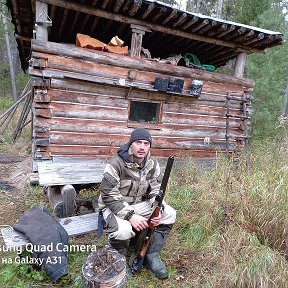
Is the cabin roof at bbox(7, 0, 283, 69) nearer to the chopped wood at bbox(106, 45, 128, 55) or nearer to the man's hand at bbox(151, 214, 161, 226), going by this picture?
the chopped wood at bbox(106, 45, 128, 55)

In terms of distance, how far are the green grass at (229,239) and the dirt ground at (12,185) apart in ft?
5.13

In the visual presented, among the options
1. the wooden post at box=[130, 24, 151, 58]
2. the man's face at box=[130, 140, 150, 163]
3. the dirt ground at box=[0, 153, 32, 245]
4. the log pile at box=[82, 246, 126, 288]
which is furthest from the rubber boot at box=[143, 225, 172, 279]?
the wooden post at box=[130, 24, 151, 58]

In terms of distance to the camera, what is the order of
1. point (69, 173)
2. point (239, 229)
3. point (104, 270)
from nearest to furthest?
point (104, 270) < point (239, 229) < point (69, 173)

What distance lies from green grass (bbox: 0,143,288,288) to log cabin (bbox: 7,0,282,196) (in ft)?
5.70

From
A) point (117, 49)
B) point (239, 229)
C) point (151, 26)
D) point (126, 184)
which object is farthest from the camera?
point (117, 49)

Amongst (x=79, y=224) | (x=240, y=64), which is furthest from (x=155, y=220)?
(x=240, y=64)

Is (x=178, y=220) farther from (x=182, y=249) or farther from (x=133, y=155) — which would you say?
(x=133, y=155)

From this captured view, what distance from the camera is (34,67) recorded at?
5.54 m

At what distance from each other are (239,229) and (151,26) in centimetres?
464

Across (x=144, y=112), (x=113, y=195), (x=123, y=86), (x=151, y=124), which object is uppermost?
(x=123, y=86)

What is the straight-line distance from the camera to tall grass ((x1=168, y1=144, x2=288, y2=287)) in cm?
305

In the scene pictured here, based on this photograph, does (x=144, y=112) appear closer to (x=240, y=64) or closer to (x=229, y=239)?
(x=240, y=64)

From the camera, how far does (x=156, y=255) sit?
136 inches

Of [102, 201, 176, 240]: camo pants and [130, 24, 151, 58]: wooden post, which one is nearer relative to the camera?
[102, 201, 176, 240]: camo pants
